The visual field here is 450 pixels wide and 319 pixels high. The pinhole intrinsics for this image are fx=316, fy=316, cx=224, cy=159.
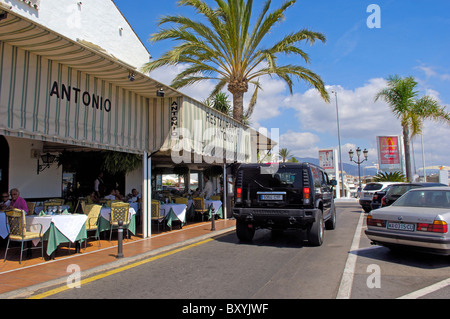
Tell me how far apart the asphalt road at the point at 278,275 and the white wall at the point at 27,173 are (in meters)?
6.57

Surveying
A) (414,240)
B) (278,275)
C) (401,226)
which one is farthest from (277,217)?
(414,240)

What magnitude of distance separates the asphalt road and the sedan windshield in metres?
1.12

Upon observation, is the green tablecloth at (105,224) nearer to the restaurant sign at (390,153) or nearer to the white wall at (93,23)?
the white wall at (93,23)

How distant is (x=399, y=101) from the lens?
2273 centimetres

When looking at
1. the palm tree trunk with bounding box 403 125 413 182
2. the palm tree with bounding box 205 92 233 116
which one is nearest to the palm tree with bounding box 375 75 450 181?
the palm tree trunk with bounding box 403 125 413 182

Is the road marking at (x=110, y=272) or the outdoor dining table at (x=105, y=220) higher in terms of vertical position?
the outdoor dining table at (x=105, y=220)

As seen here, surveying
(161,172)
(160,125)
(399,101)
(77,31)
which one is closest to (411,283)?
(160,125)

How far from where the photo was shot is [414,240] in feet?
19.6

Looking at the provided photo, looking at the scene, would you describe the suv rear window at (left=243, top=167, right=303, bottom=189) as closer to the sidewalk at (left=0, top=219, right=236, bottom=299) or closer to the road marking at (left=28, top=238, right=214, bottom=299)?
the road marking at (left=28, top=238, right=214, bottom=299)

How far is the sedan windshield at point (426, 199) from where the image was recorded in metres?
6.55

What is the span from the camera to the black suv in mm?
7691

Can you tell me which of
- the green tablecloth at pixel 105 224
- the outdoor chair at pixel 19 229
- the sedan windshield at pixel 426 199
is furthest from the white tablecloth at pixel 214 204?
the sedan windshield at pixel 426 199

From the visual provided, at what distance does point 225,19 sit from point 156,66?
12.2 feet

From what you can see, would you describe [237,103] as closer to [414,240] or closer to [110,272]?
[414,240]
